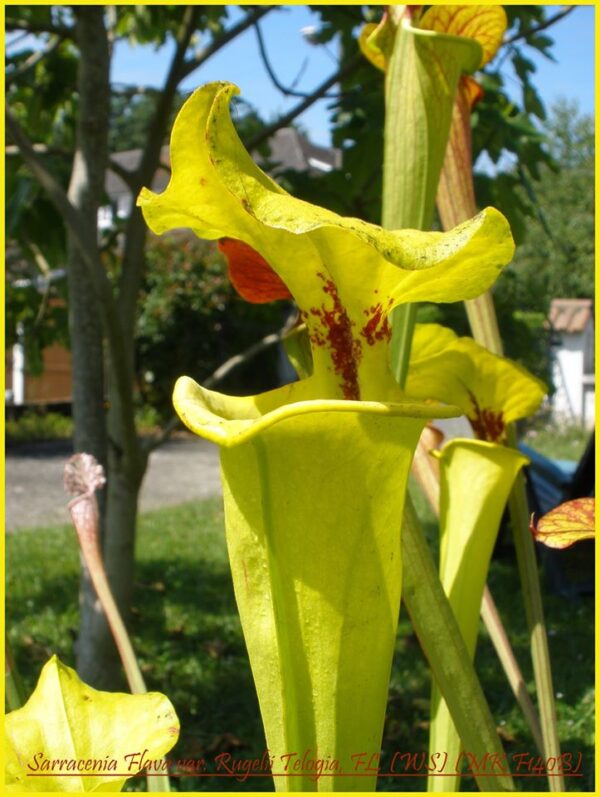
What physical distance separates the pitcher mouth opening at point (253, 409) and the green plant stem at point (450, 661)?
0.23 feet

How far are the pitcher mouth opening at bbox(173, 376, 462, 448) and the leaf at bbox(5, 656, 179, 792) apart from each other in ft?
0.51

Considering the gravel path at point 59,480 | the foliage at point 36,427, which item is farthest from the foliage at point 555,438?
the foliage at point 36,427

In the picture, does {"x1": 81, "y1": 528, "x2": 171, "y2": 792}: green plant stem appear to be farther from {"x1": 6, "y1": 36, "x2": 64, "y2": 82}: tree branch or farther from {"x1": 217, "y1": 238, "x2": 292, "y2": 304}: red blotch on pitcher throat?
{"x1": 6, "y1": 36, "x2": 64, "y2": 82}: tree branch

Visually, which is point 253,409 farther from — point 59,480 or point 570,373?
point 570,373

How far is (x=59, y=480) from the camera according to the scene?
6.34 m

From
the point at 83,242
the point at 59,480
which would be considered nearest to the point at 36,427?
the point at 59,480

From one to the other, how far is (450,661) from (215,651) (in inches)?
93.9

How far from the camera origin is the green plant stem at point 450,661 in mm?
360

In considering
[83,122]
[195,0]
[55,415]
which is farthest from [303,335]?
[55,415]

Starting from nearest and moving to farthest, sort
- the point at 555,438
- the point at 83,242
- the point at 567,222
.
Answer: the point at 83,242
the point at 555,438
the point at 567,222

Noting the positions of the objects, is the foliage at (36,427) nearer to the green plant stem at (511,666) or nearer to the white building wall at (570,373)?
the white building wall at (570,373)

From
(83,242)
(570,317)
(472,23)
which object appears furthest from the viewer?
(570,317)

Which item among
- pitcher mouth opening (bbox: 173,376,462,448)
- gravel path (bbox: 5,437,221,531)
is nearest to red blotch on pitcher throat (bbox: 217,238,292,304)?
pitcher mouth opening (bbox: 173,376,462,448)

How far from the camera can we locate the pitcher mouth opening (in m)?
0.34
